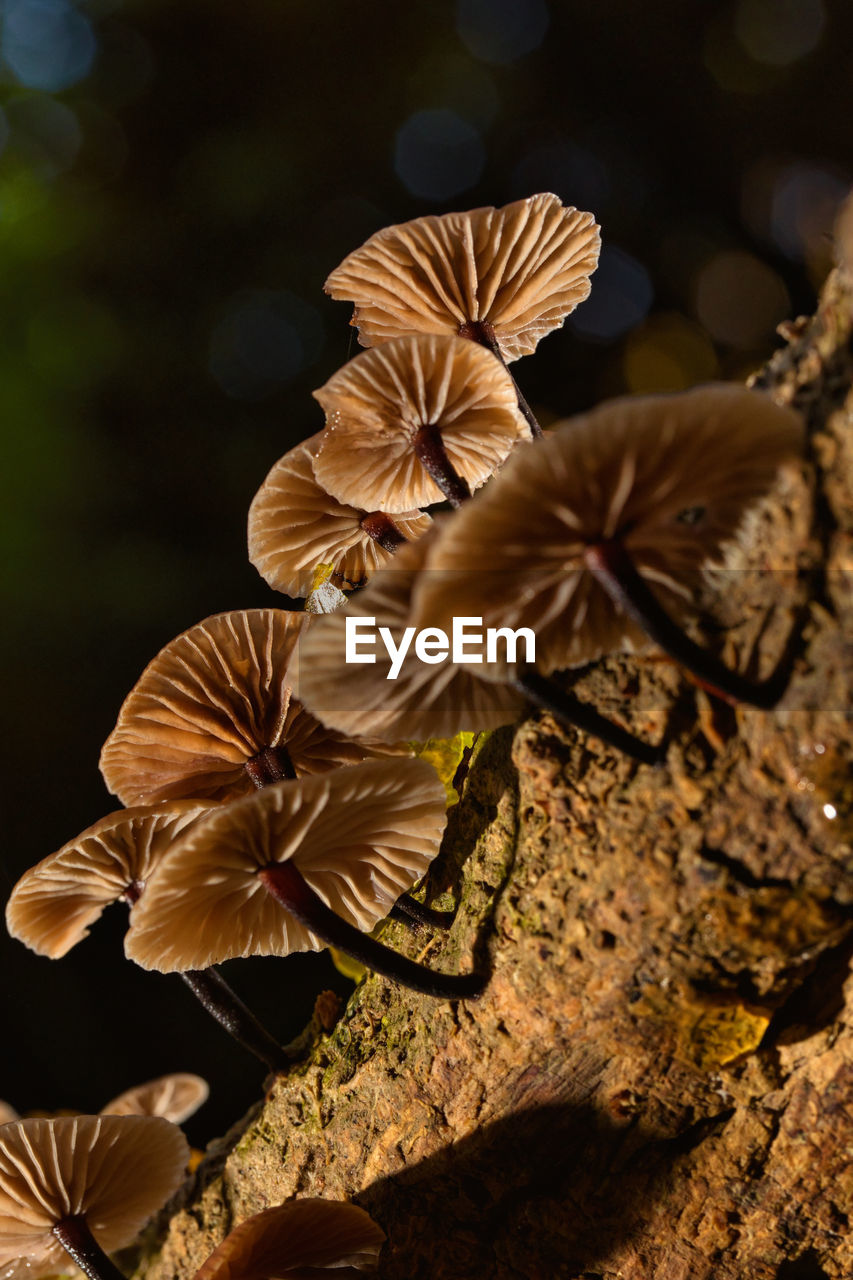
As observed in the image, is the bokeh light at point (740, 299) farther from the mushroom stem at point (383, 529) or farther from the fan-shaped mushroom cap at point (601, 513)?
the fan-shaped mushroom cap at point (601, 513)

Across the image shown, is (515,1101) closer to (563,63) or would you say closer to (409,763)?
(409,763)

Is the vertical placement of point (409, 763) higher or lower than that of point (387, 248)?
lower

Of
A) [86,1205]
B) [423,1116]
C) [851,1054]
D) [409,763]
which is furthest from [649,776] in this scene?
[86,1205]

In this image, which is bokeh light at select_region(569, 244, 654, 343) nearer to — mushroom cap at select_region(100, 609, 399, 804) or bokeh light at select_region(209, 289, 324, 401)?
bokeh light at select_region(209, 289, 324, 401)

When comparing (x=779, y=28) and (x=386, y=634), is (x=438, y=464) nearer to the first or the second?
(x=386, y=634)

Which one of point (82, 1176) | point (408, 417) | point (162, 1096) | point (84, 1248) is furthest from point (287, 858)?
point (162, 1096)

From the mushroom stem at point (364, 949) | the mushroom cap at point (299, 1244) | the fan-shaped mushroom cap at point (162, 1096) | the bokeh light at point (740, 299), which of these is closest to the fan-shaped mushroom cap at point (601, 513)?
the mushroom stem at point (364, 949)

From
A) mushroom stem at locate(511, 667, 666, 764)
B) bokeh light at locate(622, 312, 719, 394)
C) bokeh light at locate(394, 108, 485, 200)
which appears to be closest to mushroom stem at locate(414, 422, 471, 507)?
mushroom stem at locate(511, 667, 666, 764)
